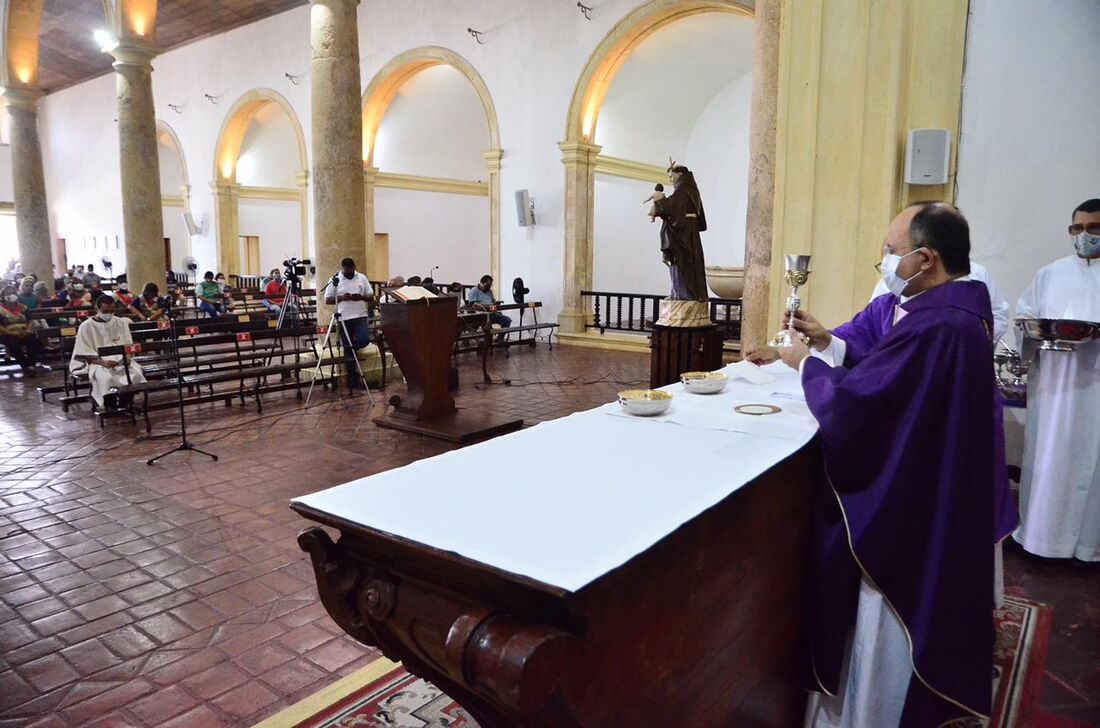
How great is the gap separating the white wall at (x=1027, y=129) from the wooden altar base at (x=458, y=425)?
3.99m

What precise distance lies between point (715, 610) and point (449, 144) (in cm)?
1914

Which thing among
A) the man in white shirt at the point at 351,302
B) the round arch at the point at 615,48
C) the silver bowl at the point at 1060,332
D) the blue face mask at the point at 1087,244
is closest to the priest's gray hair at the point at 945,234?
the silver bowl at the point at 1060,332

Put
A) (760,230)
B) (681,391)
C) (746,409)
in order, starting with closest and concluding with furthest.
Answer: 1. (746,409)
2. (681,391)
3. (760,230)

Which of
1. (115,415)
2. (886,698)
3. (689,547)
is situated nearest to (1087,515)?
(886,698)

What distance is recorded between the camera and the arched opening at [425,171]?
1659 centimetres

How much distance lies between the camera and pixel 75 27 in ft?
69.7

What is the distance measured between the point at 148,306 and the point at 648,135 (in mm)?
10179

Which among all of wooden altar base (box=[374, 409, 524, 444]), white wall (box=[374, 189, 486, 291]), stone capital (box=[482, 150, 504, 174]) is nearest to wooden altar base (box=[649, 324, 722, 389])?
wooden altar base (box=[374, 409, 524, 444])

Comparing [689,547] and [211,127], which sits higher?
[211,127]

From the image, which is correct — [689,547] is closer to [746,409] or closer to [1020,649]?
[746,409]

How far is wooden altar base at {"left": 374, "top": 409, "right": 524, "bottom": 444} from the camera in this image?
21.0 feet

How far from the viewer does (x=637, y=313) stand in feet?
53.4

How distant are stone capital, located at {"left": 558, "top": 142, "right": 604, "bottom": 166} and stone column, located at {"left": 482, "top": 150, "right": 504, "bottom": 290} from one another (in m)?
1.57

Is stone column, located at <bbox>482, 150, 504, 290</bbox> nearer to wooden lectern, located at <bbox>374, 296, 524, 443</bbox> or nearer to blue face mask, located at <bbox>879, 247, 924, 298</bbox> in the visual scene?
wooden lectern, located at <bbox>374, 296, 524, 443</bbox>
